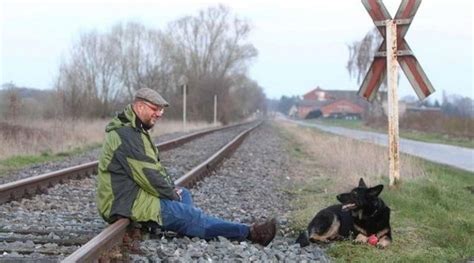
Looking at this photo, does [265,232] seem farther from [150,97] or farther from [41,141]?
[41,141]

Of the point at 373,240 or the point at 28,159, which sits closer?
Answer: the point at 373,240

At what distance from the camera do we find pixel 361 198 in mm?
6461

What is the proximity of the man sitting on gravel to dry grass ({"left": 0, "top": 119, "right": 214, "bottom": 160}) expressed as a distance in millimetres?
A: 11859

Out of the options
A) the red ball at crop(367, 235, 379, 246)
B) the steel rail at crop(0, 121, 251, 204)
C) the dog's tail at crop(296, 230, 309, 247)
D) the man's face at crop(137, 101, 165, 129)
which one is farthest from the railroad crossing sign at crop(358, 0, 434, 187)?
the steel rail at crop(0, 121, 251, 204)

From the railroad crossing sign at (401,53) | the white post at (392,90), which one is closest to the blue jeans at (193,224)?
the white post at (392,90)

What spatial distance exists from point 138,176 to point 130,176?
0.24 ft

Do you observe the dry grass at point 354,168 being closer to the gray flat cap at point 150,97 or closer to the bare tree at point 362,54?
the gray flat cap at point 150,97

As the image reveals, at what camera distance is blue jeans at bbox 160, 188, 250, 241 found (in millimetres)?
6062

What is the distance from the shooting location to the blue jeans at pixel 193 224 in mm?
6062

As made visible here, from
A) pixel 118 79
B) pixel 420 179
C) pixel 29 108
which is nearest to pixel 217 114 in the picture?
pixel 118 79

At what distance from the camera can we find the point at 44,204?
8.76 metres

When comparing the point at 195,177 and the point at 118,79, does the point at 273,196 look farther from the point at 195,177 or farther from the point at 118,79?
the point at 118,79

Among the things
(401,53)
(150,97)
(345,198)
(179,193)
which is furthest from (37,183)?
(401,53)

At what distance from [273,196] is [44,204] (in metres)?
3.73
